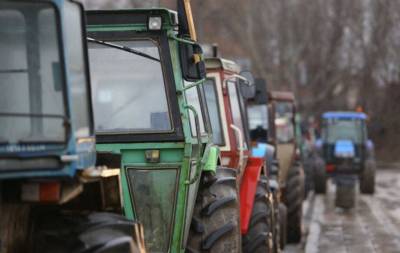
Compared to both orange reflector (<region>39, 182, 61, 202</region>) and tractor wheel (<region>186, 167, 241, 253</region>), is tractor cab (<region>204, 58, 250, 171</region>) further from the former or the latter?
orange reflector (<region>39, 182, 61, 202</region>)

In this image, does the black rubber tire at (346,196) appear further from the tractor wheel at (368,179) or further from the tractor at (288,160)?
the tractor wheel at (368,179)

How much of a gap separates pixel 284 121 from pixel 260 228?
10.1 metres


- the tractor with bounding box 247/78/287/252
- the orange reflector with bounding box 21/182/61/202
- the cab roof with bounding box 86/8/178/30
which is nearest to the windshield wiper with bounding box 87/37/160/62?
the cab roof with bounding box 86/8/178/30

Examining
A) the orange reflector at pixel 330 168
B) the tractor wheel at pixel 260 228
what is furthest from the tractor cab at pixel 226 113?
the orange reflector at pixel 330 168

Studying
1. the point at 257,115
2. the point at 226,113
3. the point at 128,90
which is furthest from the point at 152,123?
the point at 257,115

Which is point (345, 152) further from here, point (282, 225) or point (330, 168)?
point (282, 225)

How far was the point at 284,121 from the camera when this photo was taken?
760 inches

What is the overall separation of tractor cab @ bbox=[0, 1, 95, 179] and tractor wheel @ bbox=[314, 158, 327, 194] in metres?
20.3

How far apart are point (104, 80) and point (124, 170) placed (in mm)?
753

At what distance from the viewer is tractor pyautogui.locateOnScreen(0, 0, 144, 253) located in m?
4.62

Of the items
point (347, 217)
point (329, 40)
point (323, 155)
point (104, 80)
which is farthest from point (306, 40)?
point (104, 80)

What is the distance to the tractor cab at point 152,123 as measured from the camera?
7250 millimetres

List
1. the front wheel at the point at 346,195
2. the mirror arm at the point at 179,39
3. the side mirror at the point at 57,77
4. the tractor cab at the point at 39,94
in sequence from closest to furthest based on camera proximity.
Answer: the tractor cab at the point at 39,94 < the side mirror at the point at 57,77 < the mirror arm at the point at 179,39 < the front wheel at the point at 346,195

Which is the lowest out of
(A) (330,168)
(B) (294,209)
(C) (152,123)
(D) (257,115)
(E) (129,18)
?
(B) (294,209)
